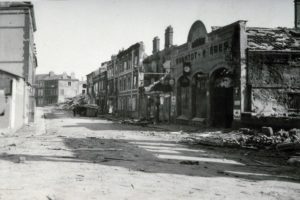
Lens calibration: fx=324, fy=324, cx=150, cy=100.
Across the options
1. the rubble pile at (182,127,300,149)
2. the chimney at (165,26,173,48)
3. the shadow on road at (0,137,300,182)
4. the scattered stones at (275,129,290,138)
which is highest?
the chimney at (165,26,173,48)

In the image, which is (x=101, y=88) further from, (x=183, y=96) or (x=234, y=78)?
(x=234, y=78)

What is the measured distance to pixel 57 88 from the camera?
329ft

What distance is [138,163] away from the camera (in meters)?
9.12

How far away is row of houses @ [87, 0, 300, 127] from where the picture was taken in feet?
63.5

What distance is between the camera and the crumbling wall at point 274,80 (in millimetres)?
19375

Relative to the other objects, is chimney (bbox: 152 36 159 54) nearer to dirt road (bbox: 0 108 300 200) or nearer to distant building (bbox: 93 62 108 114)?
distant building (bbox: 93 62 108 114)

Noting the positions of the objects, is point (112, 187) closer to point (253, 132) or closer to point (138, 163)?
point (138, 163)

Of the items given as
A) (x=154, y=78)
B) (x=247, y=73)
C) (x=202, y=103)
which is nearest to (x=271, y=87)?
(x=247, y=73)

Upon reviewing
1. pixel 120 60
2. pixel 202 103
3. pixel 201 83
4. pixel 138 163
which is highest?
pixel 120 60

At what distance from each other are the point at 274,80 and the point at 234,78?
7.73 feet

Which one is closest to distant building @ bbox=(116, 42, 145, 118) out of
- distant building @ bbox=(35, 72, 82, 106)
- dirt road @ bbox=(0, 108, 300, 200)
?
dirt road @ bbox=(0, 108, 300, 200)

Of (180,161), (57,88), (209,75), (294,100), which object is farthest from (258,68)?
(57,88)

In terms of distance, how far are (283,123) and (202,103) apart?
8.75 meters

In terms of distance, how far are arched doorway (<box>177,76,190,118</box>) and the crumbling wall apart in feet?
22.2
